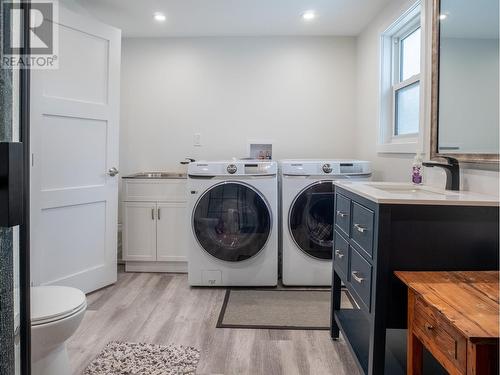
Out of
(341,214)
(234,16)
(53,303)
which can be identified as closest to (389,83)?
(234,16)

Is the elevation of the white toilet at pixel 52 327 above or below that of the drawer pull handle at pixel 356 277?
→ below

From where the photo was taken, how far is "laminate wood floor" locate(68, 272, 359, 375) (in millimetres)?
1818

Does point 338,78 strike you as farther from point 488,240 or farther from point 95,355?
point 95,355

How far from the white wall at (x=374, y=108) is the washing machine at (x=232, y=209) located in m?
0.87

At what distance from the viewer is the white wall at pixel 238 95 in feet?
11.2

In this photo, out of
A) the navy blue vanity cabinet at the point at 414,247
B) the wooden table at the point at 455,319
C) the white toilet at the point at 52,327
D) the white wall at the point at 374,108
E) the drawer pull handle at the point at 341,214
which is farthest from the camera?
the white wall at the point at 374,108

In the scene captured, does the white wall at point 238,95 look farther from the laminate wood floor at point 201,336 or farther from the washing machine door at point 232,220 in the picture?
the laminate wood floor at point 201,336

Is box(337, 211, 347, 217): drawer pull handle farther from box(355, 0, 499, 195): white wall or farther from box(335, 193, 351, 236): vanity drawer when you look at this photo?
box(355, 0, 499, 195): white wall

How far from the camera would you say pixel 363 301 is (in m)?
1.48

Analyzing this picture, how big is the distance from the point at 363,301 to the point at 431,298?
0.45m

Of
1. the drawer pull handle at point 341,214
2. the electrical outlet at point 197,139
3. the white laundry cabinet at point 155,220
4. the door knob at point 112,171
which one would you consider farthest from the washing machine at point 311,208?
the door knob at point 112,171

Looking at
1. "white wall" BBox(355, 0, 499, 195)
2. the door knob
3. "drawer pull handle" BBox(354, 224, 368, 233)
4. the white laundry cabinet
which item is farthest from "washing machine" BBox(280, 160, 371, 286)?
the door knob

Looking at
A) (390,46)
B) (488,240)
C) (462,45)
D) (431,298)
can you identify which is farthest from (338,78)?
(431,298)

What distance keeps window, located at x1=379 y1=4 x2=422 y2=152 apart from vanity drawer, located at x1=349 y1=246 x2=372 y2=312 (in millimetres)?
1054
